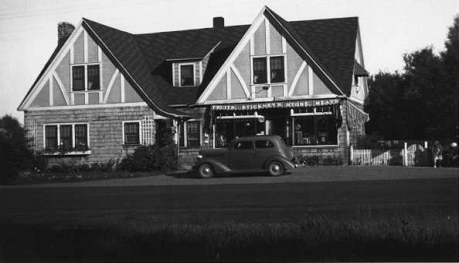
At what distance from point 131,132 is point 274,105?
7257 millimetres

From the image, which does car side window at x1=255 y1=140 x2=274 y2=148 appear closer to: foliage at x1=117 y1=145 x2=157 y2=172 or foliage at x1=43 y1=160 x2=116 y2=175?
foliage at x1=117 y1=145 x2=157 y2=172

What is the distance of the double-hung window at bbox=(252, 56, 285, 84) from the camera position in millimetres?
28719

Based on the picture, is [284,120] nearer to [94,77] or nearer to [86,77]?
[94,77]

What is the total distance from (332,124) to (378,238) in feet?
66.4

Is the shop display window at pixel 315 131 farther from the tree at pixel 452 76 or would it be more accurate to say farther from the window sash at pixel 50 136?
the window sash at pixel 50 136

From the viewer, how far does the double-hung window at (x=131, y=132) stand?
29.8 metres

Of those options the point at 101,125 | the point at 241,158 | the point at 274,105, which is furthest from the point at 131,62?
the point at 241,158

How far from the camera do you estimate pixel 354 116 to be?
29.2 metres

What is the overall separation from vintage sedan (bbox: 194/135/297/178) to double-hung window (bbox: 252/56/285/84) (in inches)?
275

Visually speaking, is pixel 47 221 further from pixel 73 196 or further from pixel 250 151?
pixel 250 151

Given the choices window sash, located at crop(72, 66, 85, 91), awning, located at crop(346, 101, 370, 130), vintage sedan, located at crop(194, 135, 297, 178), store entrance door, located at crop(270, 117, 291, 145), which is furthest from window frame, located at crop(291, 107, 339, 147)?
window sash, located at crop(72, 66, 85, 91)

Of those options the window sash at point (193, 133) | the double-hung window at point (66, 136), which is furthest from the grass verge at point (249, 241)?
the double-hung window at point (66, 136)

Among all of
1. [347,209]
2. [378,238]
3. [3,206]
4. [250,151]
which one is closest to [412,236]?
[378,238]

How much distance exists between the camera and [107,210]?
42.7ft
